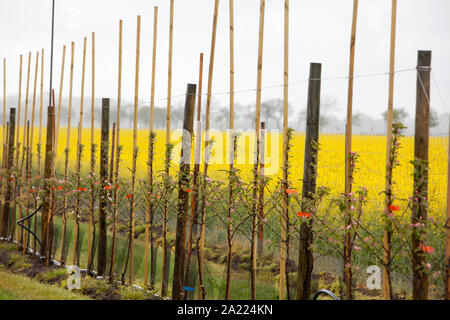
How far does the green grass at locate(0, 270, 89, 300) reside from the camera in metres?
4.75

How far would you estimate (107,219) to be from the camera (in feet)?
18.6

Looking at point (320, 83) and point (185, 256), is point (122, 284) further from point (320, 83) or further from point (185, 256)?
point (320, 83)

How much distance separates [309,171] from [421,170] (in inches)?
35.9

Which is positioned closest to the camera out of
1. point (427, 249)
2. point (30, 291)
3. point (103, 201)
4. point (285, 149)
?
point (427, 249)

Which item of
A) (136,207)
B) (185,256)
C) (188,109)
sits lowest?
(185,256)

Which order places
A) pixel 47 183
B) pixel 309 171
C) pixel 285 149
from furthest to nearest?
pixel 47 183, pixel 285 149, pixel 309 171

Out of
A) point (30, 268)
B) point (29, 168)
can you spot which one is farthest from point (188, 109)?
point (29, 168)

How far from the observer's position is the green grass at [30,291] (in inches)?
187

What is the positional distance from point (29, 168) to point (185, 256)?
484 cm

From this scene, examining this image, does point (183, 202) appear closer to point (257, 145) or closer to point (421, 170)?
point (257, 145)

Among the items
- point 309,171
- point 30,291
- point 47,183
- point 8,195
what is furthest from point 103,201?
point 8,195

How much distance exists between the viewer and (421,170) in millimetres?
2932
